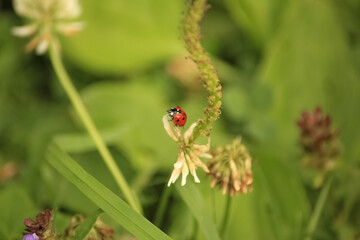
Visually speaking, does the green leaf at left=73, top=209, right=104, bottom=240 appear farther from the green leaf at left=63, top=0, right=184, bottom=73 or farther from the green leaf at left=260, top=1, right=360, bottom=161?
the green leaf at left=63, top=0, right=184, bottom=73

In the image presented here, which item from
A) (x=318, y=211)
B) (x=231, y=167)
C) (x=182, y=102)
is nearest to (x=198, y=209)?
(x=231, y=167)

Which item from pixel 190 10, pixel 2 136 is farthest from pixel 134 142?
pixel 190 10

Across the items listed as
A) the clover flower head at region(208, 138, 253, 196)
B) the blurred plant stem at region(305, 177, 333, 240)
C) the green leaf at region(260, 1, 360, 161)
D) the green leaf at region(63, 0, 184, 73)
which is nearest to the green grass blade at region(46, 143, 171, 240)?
the clover flower head at region(208, 138, 253, 196)

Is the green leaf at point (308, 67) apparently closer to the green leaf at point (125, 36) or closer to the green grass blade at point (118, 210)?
the green leaf at point (125, 36)

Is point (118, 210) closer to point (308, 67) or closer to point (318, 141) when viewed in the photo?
point (318, 141)

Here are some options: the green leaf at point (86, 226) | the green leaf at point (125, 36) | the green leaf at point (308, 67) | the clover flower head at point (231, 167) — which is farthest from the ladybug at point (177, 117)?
the green leaf at point (125, 36)
